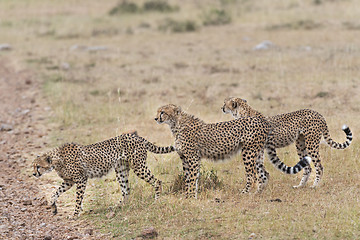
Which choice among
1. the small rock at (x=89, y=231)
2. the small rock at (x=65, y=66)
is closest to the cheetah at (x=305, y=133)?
the small rock at (x=89, y=231)

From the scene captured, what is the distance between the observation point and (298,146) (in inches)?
291

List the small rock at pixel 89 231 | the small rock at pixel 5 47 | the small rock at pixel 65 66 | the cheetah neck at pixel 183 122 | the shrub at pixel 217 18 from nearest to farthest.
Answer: the small rock at pixel 89 231 < the cheetah neck at pixel 183 122 < the small rock at pixel 65 66 < the small rock at pixel 5 47 < the shrub at pixel 217 18

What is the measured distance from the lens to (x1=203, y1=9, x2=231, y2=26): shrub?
2231 cm

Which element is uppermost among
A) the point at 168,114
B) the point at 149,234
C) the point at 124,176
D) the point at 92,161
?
the point at 168,114

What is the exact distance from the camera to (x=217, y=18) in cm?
2255

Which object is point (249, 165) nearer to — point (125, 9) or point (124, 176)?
point (124, 176)

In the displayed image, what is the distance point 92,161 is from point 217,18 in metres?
16.8

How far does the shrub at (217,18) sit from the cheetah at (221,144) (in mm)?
15920

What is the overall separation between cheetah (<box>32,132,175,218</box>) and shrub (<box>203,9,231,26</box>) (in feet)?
52.9

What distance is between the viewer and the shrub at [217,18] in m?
22.3

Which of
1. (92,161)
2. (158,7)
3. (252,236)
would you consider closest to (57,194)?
(92,161)

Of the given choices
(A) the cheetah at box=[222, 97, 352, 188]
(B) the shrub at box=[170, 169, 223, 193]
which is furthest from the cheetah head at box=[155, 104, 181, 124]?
(A) the cheetah at box=[222, 97, 352, 188]

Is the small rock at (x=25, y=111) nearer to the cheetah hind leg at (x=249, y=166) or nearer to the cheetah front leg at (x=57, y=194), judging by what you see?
the cheetah front leg at (x=57, y=194)

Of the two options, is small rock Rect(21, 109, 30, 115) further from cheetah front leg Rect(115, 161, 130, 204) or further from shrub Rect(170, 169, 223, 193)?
shrub Rect(170, 169, 223, 193)
